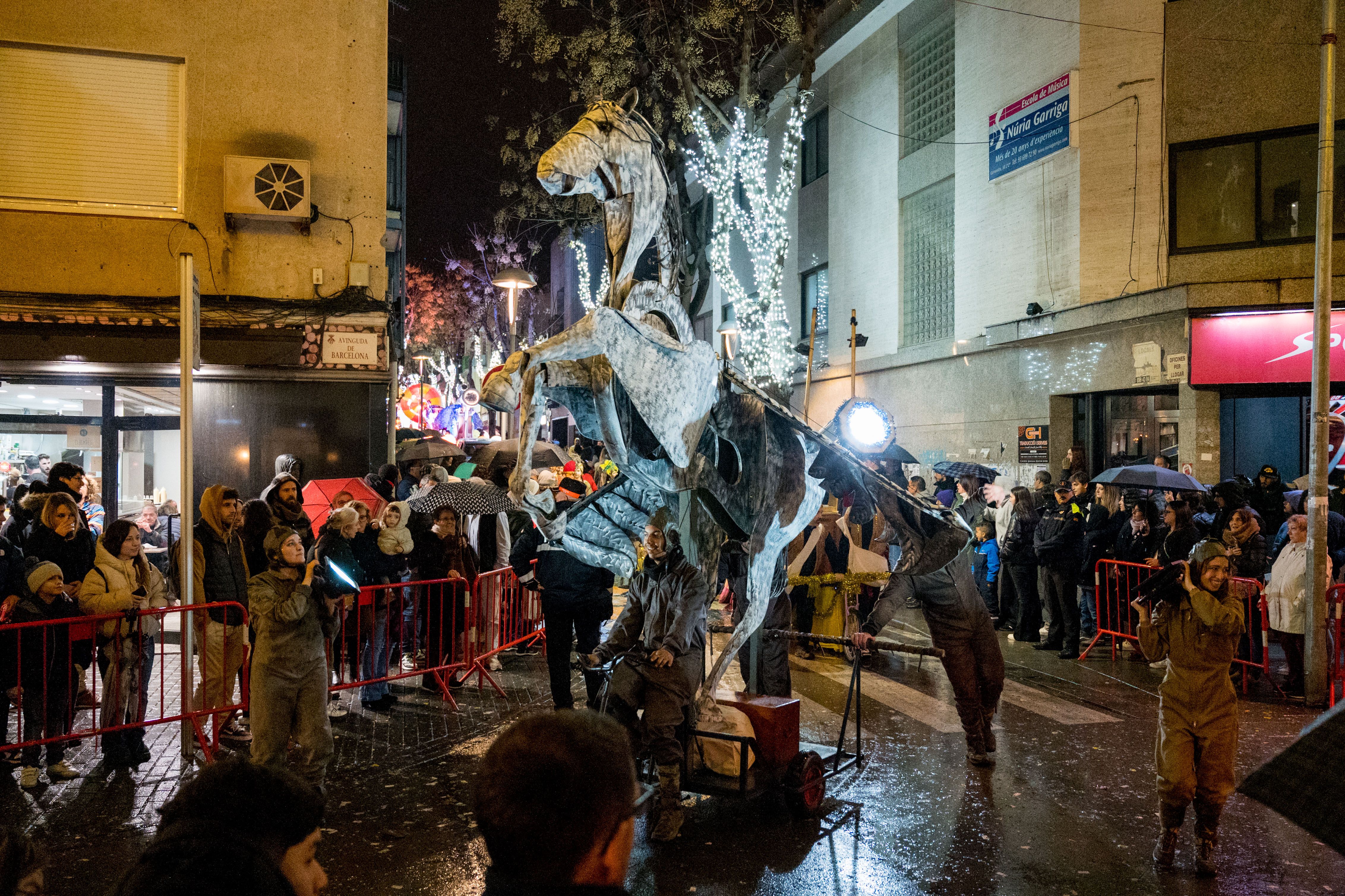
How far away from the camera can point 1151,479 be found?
38.9ft

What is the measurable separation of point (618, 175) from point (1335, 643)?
839cm

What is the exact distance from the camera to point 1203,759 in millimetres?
5273

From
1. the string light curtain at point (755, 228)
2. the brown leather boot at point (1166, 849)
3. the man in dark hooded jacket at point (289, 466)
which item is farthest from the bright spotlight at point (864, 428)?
the string light curtain at point (755, 228)

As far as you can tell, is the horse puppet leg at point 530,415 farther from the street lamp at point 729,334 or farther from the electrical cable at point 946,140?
the electrical cable at point 946,140

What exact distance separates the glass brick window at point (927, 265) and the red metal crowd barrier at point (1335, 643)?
38.0 feet

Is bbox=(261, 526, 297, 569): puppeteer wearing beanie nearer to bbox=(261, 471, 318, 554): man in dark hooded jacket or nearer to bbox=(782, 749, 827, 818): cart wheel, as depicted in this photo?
bbox=(261, 471, 318, 554): man in dark hooded jacket

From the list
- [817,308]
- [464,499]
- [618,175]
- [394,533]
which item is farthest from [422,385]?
[618,175]

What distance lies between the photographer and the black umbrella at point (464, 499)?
9.79 meters

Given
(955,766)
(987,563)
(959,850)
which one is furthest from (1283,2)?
(959,850)

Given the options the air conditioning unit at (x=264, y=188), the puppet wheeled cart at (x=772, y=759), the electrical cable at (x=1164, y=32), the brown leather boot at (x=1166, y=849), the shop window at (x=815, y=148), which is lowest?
the brown leather boot at (x=1166, y=849)

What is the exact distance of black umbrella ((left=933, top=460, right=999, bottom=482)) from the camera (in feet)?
40.9

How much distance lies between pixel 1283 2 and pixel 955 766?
13771mm

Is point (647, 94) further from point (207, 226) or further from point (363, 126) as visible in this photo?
point (207, 226)

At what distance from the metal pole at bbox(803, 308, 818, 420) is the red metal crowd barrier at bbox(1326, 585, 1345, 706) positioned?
536cm
